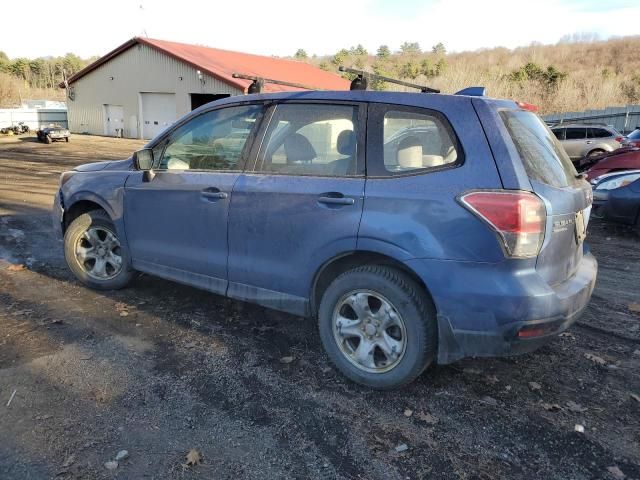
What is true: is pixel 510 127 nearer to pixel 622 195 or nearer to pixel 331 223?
pixel 331 223

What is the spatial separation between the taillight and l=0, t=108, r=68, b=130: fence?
40.2m

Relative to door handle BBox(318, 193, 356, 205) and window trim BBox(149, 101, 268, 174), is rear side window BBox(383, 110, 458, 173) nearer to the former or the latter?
door handle BBox(318, 193, 356, 205)

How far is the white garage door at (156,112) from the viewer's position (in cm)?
3225

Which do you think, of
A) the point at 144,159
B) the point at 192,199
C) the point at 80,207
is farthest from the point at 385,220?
the point at 80,207

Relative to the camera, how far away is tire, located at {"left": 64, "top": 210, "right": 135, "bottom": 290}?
4.80 m

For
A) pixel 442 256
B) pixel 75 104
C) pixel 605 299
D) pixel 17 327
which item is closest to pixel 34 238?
pixel 17 327

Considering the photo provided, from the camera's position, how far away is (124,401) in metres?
3.11

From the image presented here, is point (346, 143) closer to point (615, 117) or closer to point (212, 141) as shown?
point (212, 141)

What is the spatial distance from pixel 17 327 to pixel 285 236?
93.2 inches

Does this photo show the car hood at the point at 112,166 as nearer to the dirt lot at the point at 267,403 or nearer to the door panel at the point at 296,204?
the dirt lot at the point at 267,403

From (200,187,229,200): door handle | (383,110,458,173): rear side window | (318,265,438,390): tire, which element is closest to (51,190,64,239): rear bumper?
(200,187,229,200): door handle

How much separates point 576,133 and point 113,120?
29.3m

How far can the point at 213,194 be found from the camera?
152 inches

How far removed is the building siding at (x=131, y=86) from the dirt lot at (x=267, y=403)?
26.0 meters
